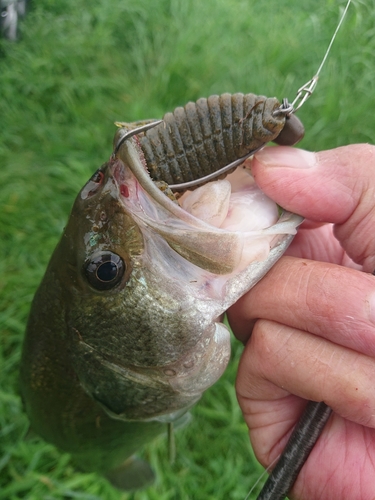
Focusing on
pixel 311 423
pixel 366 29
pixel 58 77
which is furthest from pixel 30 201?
pixel 311 423

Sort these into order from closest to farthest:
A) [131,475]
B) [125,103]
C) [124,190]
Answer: [124,190] → [131,475] → [125,103]

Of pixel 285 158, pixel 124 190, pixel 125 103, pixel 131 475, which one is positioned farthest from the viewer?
pixel 125 103

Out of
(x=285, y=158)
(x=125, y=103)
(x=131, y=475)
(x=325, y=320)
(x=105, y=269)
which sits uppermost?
(x=285, y=158)

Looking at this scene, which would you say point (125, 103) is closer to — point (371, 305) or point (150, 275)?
point (150, 275)

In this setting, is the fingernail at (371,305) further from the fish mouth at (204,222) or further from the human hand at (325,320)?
the fish mouth at (204,222)

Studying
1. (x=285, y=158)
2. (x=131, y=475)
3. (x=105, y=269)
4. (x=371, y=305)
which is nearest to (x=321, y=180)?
(x=285, y=158)

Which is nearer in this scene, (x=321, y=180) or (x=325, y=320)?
(x=325, y=320)

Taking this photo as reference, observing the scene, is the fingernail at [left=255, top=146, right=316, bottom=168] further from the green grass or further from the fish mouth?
the green grass
